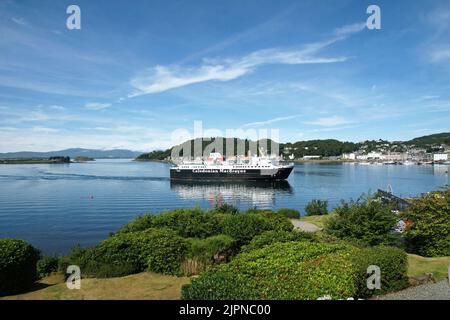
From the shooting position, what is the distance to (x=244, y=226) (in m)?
13.3

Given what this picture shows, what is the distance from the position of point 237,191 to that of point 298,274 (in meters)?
63.6

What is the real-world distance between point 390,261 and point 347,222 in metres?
7.31

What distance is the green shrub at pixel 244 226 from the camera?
43.0ft

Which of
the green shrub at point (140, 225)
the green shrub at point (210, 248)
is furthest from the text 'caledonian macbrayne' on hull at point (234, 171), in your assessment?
the green shrub at point (210, 248)

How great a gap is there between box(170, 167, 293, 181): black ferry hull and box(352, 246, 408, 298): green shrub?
7238cm

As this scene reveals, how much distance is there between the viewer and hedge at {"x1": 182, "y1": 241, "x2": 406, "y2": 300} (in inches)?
278

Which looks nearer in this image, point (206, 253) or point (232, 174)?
point (206, 253)

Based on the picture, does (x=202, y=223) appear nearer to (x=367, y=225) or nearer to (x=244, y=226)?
(x=244, y=226)

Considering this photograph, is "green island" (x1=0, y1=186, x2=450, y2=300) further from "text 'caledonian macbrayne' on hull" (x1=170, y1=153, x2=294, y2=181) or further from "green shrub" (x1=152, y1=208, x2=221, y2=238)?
"text 'caledonian macbrayne' on hull" (x1=170, y1=153, x2=294, y2=181)

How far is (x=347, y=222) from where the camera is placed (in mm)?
16641

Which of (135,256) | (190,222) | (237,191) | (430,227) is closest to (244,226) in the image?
(190,222)
